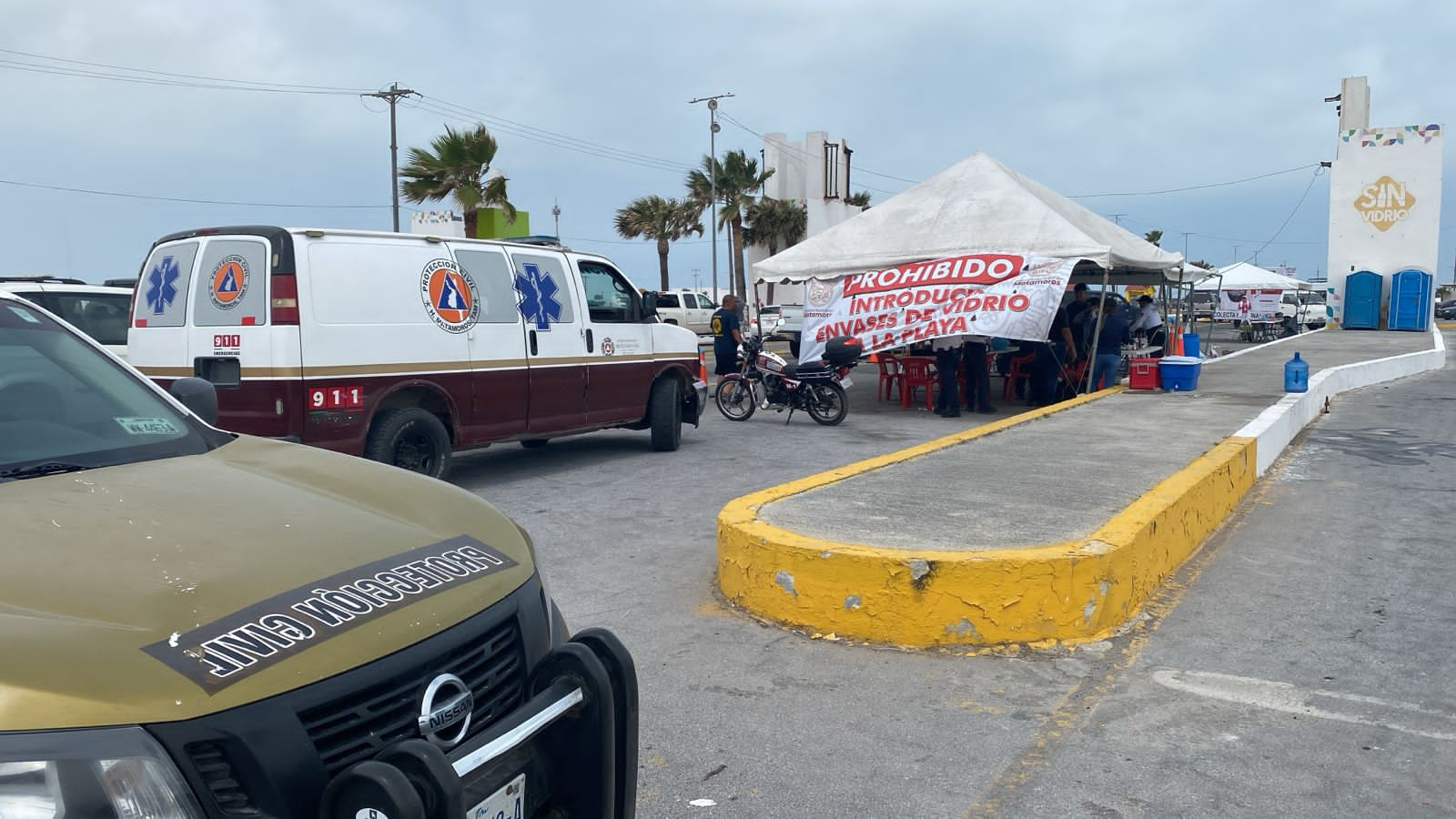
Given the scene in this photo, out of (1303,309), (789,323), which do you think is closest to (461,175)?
(789,323)

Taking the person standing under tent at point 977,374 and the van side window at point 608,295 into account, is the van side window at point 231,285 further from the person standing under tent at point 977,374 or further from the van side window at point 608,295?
the person standing under tent at point 977,374

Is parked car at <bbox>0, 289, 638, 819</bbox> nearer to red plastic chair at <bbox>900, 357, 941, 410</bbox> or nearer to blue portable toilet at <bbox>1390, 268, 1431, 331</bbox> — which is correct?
red plastic chair at <bbox>900, 357, 941, 410</bbox>

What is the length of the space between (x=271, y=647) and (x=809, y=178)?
155 feet

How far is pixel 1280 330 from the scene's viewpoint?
135ft

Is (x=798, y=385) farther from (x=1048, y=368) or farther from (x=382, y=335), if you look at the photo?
(x=382, y=335)

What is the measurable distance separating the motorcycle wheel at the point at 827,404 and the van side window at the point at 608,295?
3.75 metres

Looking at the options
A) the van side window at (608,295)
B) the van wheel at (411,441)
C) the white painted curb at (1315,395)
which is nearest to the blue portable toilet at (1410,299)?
the white painted curb at (1315,395)

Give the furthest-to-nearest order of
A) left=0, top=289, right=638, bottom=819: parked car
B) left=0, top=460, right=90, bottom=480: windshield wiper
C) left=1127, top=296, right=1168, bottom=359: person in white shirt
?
left=1127, top=296, right=1168, bottom=359: person in white shirt < left=0, top=460, right=90, bottom=480: windshield wiper < left=0, top=289, right=638, bottom=819: parked car

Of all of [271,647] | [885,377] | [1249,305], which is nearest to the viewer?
[271,647]

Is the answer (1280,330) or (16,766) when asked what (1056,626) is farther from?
(1280,330)

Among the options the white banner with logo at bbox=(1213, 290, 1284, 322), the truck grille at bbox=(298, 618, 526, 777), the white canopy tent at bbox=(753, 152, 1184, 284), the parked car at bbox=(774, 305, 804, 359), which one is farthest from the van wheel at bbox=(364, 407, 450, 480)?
the white banner with logo at bbox=(1213, 290, 1284, 322)

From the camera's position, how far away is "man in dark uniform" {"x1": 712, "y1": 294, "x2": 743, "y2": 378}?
1513 cm

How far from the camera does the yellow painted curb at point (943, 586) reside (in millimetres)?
4957

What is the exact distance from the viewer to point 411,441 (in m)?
8.50
